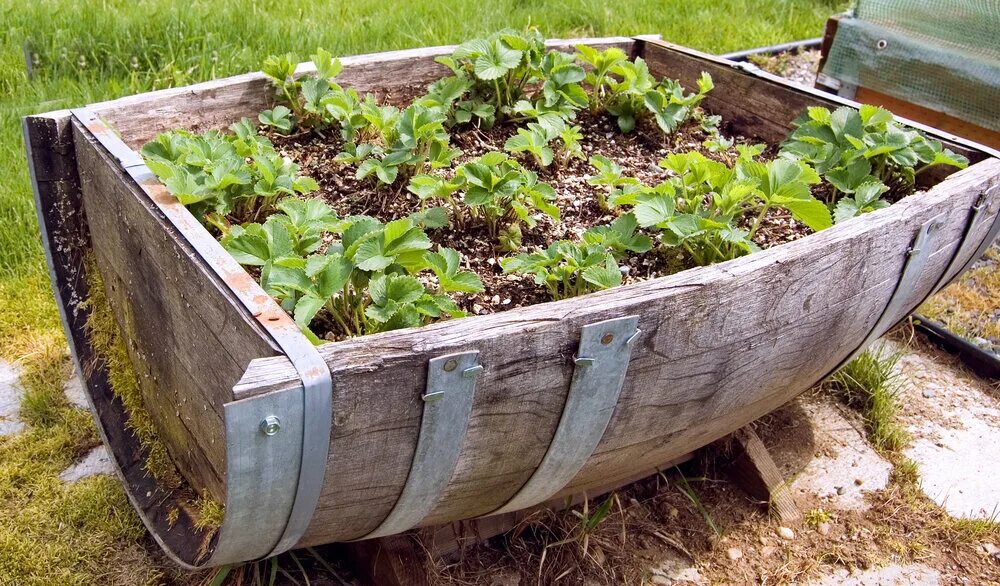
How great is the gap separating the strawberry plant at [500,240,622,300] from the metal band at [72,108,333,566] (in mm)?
550

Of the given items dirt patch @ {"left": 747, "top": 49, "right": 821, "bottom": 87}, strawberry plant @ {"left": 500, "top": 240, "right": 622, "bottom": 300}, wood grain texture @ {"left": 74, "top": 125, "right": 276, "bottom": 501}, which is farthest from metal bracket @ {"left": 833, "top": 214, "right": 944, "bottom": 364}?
dirt patch @ {"left": 747, "top": 49, "right": 821, "bottom": 87}

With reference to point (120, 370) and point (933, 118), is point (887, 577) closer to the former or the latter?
point (120, 370)

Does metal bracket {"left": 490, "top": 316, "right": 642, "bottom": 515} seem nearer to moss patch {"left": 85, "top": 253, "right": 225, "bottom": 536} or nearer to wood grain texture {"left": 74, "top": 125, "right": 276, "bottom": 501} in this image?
wood grain texture {"left": 74, "top": 125, "right": 276, "bottom": 501}

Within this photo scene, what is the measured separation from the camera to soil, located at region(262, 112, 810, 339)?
1882 mm

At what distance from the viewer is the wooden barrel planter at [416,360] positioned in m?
1.27

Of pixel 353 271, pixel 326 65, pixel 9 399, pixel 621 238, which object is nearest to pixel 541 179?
pixel 621 238

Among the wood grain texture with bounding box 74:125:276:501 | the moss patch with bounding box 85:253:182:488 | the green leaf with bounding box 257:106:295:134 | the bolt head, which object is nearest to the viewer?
the bolt head

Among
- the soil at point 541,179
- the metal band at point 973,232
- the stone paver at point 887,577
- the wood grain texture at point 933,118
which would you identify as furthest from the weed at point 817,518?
the wood grain texture at point 933,118

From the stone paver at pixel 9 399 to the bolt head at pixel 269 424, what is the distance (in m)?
1.58

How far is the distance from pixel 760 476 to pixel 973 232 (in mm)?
820

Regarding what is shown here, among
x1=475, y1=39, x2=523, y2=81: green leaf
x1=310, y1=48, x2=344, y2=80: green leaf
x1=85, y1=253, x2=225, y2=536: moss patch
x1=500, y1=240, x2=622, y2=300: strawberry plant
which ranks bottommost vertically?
x1=85, y1=253, x2=225, y2=536: moss patch

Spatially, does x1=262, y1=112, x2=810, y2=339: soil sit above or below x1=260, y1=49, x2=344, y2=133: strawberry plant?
below

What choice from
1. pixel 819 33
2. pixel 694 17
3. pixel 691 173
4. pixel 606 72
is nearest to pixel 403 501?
pixel 691 173

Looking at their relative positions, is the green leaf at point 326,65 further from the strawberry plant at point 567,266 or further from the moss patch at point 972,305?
the moss patch at point 972,305
